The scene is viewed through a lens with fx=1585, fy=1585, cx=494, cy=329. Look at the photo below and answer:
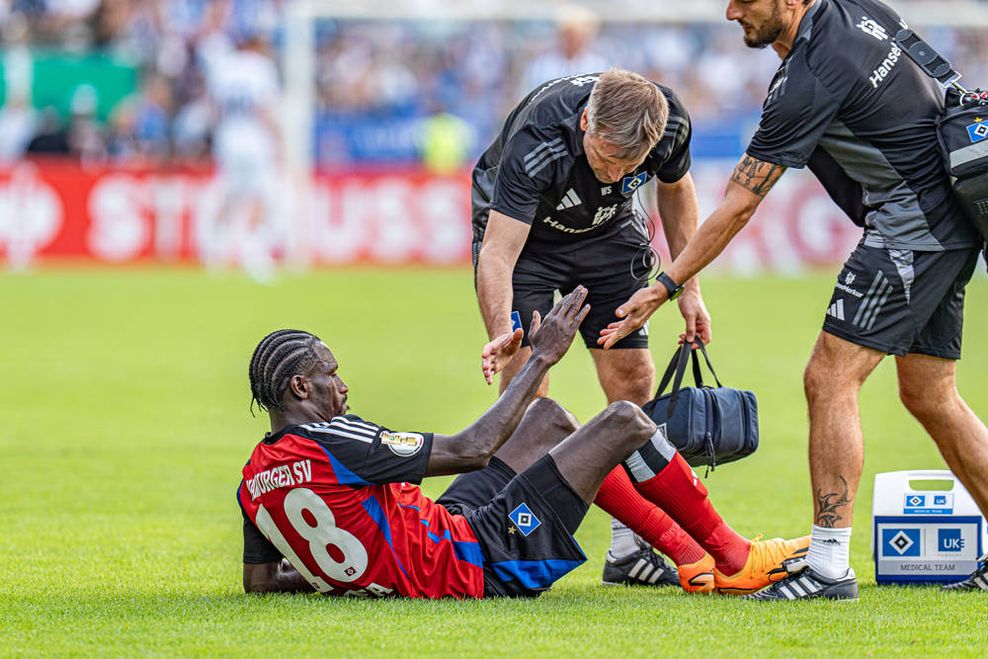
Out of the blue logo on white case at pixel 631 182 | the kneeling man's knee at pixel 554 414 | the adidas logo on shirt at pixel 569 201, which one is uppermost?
the blue logo on white case at pixel 631 182

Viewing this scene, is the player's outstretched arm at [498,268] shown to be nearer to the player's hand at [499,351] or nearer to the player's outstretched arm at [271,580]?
the player's hand at [499,351]

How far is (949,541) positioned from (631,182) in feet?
6.49

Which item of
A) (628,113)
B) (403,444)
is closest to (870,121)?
(628,113)

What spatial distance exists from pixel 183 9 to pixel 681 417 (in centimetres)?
2406

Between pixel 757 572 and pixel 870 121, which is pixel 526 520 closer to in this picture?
pixel 757 572

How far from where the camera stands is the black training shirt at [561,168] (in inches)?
259

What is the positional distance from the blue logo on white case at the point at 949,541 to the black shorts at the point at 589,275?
1.57 meters

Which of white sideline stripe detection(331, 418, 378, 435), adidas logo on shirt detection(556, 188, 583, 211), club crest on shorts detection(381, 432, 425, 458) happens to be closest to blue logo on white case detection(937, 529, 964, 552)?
adidas logo on shirt detection(556, 188, 583, 211)

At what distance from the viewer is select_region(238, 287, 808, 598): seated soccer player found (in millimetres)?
5613

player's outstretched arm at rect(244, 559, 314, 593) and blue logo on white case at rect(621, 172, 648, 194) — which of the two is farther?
blue logo on white case at rect(621, 172, 648, 194)

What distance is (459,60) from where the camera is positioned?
2808cm

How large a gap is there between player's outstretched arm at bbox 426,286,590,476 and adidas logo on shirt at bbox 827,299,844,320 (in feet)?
3.34

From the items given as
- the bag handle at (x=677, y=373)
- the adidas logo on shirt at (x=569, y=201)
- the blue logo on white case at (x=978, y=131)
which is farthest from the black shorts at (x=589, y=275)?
the blue logo on white case at (x=978, y=131)

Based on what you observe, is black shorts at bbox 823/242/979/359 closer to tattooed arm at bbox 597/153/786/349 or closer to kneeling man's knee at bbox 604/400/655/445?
tattooed arm at bbox 597/153/786/349
